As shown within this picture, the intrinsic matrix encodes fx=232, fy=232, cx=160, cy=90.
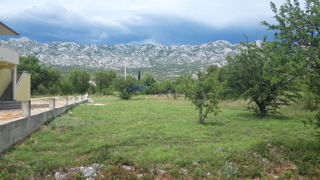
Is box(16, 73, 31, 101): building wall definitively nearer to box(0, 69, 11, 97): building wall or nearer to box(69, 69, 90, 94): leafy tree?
box(0, 69, 11, 97): building wall

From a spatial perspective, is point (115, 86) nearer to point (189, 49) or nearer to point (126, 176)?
point (126, 176)

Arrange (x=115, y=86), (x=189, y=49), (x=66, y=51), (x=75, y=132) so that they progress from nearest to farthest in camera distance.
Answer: (x=75, y=132) → (x=115, y=86) → (x=66, y=51) → (x=189, y=49)

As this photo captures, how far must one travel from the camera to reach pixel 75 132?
1044 cm

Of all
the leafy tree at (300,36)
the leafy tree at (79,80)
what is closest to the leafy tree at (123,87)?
the leafy tree at (79,80)

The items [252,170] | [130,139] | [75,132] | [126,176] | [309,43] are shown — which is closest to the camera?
[126,176]

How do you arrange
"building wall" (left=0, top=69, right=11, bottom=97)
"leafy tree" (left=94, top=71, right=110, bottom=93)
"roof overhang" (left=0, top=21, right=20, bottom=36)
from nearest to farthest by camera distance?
"roof overhang" (left=0, top=21, right=20, bottom=36)
"building wall" (left=0, top=69, right=11, bottom=97)
"leafy tree" (left=94, top=71, right=110, bottom=93)

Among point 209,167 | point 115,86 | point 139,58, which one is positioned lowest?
point 209,167

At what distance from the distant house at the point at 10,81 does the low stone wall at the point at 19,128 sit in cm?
453

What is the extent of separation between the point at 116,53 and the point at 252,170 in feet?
512

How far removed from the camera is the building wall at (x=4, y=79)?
1793 centimetres

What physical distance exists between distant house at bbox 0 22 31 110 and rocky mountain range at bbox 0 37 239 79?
298 feet

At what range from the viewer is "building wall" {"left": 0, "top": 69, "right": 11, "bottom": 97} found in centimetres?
1793

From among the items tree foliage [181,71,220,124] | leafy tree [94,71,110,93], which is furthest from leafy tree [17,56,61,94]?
tree foliage [181,71,220,124]

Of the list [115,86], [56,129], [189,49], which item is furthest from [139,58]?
[56,129]
